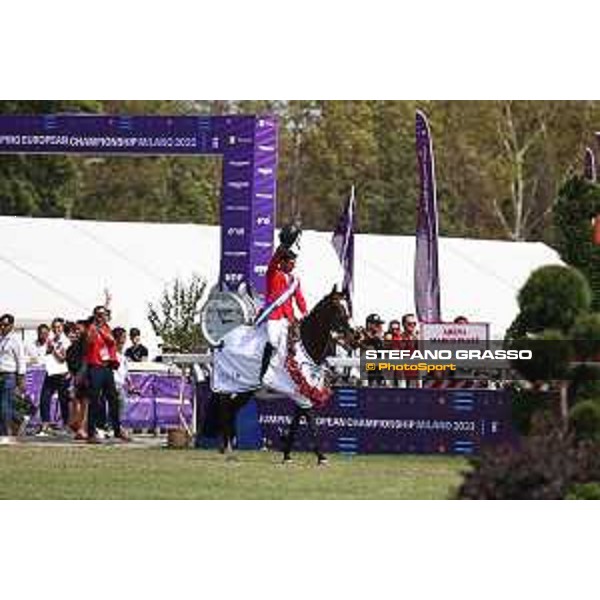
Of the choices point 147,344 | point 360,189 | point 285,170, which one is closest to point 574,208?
point 147,344

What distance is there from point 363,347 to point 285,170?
24.1 metres

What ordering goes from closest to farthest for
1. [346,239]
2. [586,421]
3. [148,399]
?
[586,421] → [346,239] → [148,399]

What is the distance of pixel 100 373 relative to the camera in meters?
22.4

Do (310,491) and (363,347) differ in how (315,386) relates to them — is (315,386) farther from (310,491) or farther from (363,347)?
(310,491)

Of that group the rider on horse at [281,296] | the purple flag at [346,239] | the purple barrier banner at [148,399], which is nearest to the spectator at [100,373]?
the purple barrier banner at [148,399]

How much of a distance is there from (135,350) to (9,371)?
2.88m

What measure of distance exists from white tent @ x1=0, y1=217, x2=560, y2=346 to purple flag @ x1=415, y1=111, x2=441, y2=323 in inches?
180

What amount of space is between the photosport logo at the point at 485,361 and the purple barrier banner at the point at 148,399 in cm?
710

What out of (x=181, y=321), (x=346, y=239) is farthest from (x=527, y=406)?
(x=181, y=321)

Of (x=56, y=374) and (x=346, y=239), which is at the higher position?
(x=346, y=239)

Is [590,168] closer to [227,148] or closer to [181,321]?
[227,148]

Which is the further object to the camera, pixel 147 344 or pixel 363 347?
pixel 147 344

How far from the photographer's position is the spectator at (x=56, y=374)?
24.3 meters

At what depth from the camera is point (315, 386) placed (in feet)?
63.2
